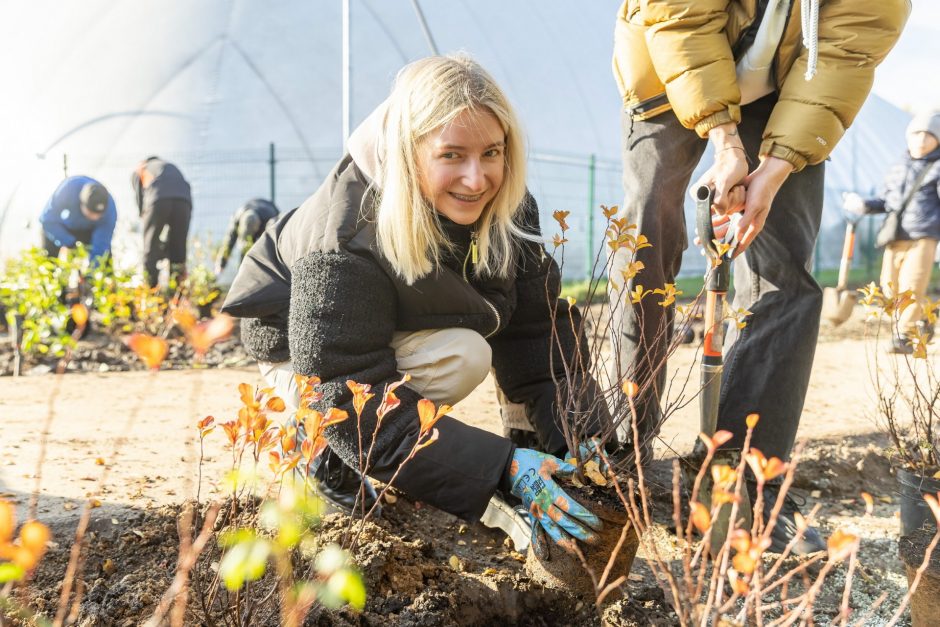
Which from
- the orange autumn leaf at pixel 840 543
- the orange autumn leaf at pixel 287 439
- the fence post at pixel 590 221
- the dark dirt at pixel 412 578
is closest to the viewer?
the orange autumn leaf at pixel 840 543

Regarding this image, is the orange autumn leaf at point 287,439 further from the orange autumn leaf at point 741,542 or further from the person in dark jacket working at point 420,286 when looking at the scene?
the orange autumn leaf at point 741,542

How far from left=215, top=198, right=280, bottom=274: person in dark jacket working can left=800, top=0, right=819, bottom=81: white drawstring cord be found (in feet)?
19.1

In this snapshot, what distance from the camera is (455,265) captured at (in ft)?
7.42

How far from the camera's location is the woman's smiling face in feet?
6.58

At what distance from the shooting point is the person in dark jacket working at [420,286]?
192cm

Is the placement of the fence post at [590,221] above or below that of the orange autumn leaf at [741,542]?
above

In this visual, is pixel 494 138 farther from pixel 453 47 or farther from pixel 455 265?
pixel 453 47

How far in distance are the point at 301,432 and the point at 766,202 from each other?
145 centimetres

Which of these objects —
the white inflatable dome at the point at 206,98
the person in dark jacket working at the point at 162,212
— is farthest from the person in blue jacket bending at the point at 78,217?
the white inflatable dome at the point at 206,98

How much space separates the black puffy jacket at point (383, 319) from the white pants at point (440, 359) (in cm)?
4

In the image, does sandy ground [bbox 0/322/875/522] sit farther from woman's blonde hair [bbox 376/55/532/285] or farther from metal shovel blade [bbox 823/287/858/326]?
metal shovel blade [bbox 823/287/858/326]

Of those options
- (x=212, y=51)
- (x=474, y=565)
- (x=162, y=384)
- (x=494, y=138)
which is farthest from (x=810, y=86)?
(x=212, y=51)

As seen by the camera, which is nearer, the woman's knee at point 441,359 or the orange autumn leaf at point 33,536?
the orange autumn leaf at point 33,536

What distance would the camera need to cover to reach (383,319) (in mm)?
2082
